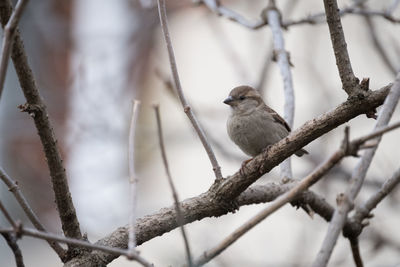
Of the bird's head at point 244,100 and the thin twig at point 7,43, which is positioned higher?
the bird's head at point 244,100

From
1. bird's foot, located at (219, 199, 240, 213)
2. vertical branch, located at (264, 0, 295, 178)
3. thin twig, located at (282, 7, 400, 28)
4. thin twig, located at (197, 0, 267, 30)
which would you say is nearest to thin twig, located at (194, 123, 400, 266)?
bird's foot, located at (219, 199, 240, 213)

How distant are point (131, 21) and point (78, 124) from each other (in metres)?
3.00

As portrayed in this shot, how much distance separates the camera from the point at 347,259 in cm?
541

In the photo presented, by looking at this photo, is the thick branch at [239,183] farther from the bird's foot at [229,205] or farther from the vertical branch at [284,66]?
the vertical branch at [284,66]

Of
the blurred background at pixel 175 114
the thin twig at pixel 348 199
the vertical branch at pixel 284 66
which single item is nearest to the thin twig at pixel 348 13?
the vertical branch at pixel 284 66

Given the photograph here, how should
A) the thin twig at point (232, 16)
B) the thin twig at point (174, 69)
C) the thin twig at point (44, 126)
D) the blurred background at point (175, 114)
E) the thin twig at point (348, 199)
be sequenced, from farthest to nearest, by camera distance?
1. the blurred background at point (175, 114)
2. the thin twig at point (232, 16)
3. the thin twig at point (174, 69)
4. the thin twig at point (44, 126)
5. the thin twig at point (348, 199)

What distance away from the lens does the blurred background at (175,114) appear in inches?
241

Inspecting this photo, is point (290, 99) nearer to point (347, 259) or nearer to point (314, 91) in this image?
point (347, 259)

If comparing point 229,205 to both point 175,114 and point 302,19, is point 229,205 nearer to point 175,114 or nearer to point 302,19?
point 302,19

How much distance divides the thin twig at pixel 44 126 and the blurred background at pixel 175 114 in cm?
244

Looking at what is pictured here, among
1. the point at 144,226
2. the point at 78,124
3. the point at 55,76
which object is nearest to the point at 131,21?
the point at 55,76

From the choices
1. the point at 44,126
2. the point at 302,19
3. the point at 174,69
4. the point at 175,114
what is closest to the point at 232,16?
the point at 302,19

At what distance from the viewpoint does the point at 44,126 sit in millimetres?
2656

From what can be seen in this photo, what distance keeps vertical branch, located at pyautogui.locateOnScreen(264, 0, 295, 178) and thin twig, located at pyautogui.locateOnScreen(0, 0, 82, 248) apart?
1.60 meters
